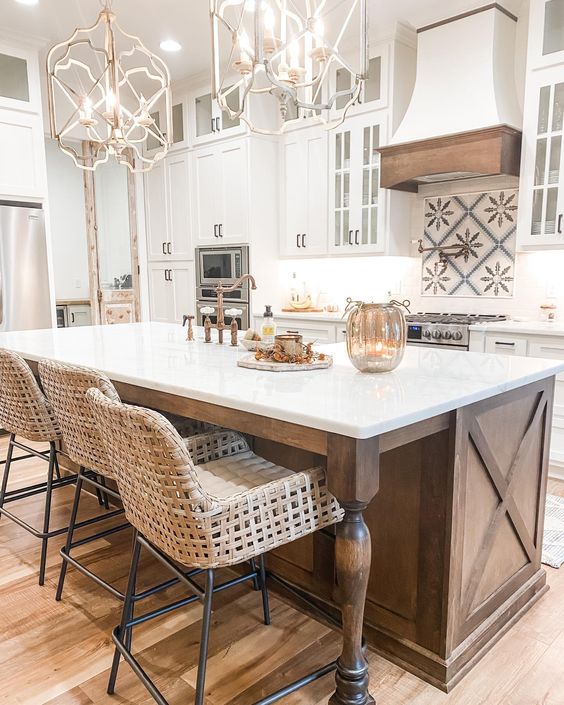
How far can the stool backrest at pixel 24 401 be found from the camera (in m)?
2.32

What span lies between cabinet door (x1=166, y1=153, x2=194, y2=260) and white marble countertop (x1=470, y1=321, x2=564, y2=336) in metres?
3.12

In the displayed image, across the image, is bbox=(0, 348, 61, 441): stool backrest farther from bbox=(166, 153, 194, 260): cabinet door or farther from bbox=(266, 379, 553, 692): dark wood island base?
bbox=(166, 153, 194, 260): cabinet door

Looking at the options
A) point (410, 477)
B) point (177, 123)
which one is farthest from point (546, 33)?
point (177, 123)

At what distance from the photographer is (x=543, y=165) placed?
3.68m

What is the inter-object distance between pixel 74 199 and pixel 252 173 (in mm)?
3949

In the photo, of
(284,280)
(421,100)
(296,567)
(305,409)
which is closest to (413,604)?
(296,567)

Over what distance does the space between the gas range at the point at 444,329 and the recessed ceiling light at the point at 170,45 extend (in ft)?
9.61

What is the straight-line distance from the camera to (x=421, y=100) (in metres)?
4.17

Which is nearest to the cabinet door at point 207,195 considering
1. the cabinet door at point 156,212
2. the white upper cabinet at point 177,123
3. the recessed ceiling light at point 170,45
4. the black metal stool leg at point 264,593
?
the white upper cabinet at point 177,123

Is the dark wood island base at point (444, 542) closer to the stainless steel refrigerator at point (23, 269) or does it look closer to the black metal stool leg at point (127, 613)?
the black metal stool leg at point (127, 613)

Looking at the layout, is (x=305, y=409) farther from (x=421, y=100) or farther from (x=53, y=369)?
(x=421, y=100)

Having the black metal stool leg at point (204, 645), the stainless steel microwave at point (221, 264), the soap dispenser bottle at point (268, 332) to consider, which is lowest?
the black metal stool leg at point (204, 645)

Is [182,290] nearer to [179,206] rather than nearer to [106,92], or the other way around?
[179,206]

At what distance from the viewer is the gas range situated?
12.7 feet
